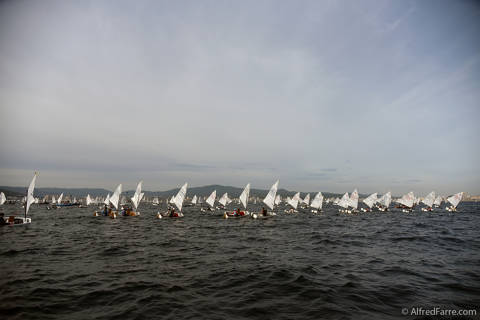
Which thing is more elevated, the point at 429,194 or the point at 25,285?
the point at 429,194

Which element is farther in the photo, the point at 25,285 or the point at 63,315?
the point at 25,285

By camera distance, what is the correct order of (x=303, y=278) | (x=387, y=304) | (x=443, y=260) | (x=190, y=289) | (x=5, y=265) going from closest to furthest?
(x=387, y=304)
(x=190, y=289)
(x=303, y=278)
(x=5, y=265)
(x=443, y=260)

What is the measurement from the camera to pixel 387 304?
10938 millimetres

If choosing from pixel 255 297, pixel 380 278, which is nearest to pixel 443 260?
pixel 380 278

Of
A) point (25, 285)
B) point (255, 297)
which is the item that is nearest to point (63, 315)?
point (25, 285)

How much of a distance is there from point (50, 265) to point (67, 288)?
18.7ft

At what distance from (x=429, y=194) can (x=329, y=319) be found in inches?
3852

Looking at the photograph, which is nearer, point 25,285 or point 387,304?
point 387,304

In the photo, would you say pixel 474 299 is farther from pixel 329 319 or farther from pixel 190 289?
pixel 190 289

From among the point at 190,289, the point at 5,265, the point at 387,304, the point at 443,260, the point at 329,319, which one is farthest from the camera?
the point at 443,260

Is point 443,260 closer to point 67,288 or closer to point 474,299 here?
point 474,299

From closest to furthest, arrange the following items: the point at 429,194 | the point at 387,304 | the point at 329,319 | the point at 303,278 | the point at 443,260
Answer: the point at 329,319, the point at 387,304, the point at 303,278, the point at 443,260, the point at 429,194

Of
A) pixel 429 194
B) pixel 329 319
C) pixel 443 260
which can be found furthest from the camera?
pixel 429 194

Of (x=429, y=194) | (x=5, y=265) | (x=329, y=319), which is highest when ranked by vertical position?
(x=429, y=194)
